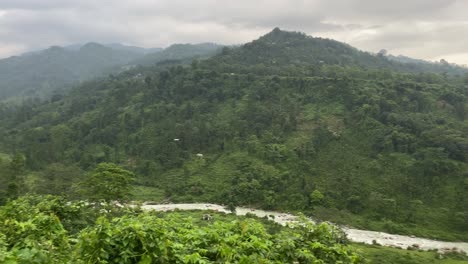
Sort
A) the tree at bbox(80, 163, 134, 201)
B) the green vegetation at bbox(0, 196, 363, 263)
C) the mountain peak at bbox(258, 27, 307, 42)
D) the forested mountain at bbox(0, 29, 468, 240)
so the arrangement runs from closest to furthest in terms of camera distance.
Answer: the green vegetation at bbox(0, 196, 363, 263) → the tree at bbox(80, 163, 134, 201) → the forested mountain at bbox(0, 29, 468, 240) → the mountain peak at bbox(258, 27, 307, 42)

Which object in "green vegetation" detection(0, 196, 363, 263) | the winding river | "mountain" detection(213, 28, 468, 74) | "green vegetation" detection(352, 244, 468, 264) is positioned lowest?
the winding river

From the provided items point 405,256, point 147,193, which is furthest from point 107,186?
point 405,256

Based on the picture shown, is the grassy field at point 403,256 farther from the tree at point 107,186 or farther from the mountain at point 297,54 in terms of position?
the mountain at point 297,54

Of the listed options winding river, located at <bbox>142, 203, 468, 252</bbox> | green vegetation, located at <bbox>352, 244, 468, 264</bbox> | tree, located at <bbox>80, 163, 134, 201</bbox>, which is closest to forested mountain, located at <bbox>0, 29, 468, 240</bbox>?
winding river, located at <bbox>142, 203, 468, 252</bbox>

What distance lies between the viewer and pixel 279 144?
56719 millimetres

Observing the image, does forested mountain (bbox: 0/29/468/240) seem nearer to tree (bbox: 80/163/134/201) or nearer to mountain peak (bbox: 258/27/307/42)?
tree (bbox: 80/163/134/201)

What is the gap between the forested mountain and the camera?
45.1 meters

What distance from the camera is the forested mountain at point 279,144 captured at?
4512cm

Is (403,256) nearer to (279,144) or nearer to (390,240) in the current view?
(390,240)

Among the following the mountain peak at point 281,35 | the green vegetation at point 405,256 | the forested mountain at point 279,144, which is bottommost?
the green vegetation at point 405,256

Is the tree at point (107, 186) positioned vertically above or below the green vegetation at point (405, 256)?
above

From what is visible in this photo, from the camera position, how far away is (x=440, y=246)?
3891cm

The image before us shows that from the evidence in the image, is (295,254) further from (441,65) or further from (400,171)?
(441,65)

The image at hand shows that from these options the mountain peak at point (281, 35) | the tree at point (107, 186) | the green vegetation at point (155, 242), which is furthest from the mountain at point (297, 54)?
the green vegetation at point (155, 242)
